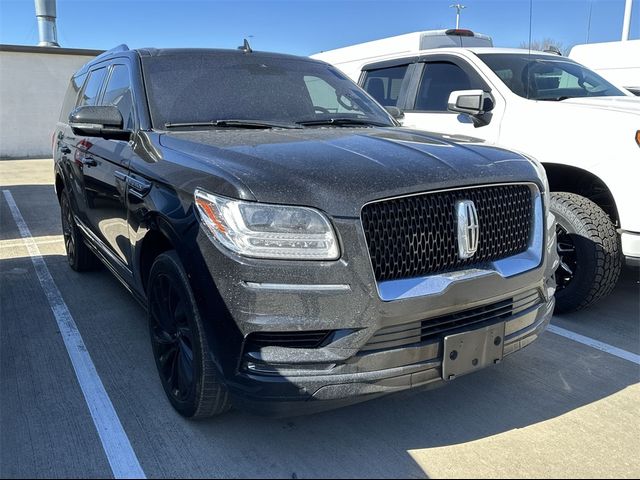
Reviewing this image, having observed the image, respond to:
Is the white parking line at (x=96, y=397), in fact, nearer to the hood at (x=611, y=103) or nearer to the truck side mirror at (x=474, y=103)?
the truck side mirror at (x=474, y=103)

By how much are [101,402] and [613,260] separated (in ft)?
11.7

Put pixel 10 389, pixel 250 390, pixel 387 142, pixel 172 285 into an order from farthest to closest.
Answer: pixel 10 389
pixel 387 142
pixel 172 285
pixel 250 390

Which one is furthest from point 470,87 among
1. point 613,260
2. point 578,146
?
point 613,260

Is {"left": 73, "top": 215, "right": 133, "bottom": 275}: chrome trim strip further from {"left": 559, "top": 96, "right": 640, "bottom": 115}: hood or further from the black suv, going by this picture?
{"left": 559, "top": 96, "right": 640, "bottom": 115}: hood

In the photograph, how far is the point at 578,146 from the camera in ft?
13.3

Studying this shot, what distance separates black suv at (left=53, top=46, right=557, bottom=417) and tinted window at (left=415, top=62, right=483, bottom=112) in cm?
243

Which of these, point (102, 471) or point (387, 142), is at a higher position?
point (387, 142)

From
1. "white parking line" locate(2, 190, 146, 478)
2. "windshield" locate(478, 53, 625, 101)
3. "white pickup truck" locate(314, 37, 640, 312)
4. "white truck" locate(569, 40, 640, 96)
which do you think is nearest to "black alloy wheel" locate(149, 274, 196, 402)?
"white parking line" locate(2, 190, 146, 478)

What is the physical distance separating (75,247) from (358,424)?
3.59m

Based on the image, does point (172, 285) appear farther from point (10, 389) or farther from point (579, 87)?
point (579, 87)

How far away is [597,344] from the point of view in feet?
12.4

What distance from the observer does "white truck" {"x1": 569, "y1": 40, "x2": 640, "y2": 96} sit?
804 cm

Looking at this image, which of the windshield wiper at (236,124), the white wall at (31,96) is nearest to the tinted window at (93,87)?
the windshield wiper at (236,124)

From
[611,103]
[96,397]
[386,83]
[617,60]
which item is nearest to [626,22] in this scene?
[617,60]
